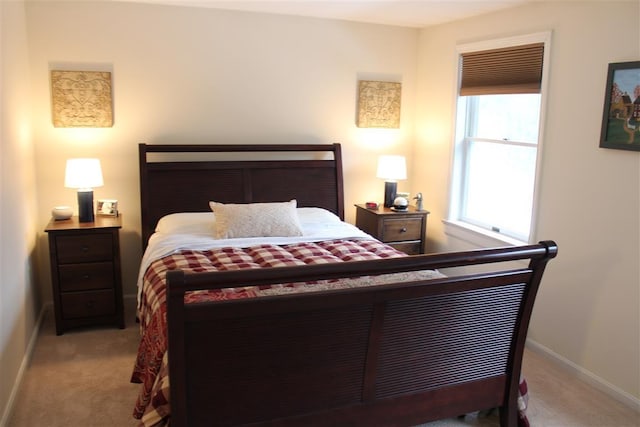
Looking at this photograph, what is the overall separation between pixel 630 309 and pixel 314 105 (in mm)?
2751

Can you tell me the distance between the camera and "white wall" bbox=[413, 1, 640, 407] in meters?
2.89

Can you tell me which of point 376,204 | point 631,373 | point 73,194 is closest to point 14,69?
point 73,194

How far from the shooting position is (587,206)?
3141 millimetres

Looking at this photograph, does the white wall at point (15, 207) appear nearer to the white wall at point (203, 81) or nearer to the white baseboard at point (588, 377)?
the white wall at point (203, 81)

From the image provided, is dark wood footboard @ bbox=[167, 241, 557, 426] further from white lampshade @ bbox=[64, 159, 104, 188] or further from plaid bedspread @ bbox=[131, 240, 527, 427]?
white lampshade @ bbox=[64, 159, 104, 188]

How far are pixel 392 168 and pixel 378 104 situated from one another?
0.61 meters

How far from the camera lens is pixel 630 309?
2.90 m

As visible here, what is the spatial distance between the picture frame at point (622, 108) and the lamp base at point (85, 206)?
3296 millimetres

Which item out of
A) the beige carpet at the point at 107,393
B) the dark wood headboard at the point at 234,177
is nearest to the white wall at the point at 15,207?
the beige carpet at the point at 107,393

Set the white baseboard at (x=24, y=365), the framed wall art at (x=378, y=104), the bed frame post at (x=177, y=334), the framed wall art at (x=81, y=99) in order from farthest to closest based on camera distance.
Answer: the framed wall art at (x=378, y=104), the framed wall art at (x=81, y=99), the white baseboard at (x=24, y=365), the bed frame post at (x=177, y=334)

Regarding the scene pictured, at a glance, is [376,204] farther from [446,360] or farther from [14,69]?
[14,69]

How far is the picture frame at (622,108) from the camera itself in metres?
2.80

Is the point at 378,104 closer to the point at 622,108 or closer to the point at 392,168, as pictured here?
the point at 392,168

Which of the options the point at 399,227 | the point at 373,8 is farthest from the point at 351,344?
the point at 373,8
